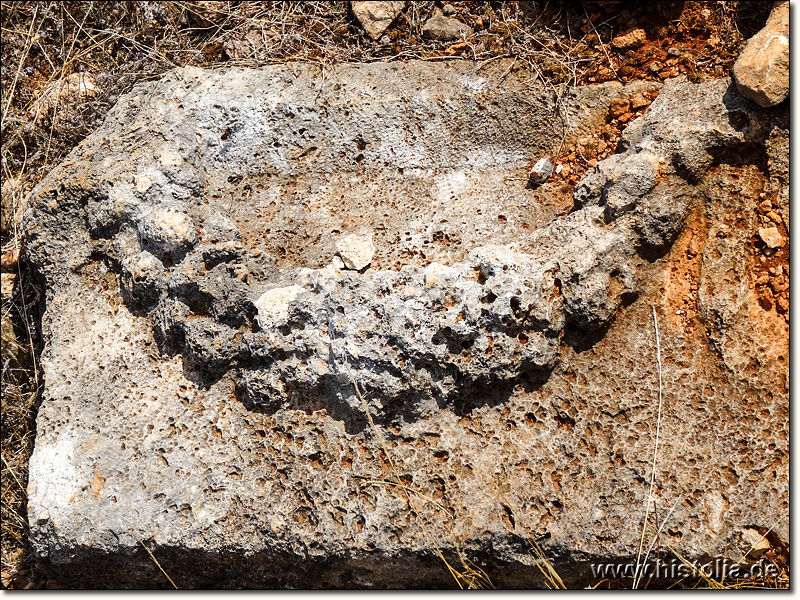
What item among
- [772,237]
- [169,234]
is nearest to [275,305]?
[169,234]

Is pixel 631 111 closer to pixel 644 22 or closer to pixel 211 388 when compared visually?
pixel 644 22

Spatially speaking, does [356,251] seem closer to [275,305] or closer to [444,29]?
[275,305]

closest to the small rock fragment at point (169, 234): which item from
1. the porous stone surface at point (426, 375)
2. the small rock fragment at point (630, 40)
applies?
the porous stone surface at point (426, 375)

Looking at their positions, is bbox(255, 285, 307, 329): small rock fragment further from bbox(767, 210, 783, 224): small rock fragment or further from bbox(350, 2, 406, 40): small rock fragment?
bbox(767, 210, 783, 224): small rock fragment

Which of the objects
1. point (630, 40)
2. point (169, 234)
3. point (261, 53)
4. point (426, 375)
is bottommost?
point (426, 375)

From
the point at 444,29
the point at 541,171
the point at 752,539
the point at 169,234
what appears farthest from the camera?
the point at 444,29

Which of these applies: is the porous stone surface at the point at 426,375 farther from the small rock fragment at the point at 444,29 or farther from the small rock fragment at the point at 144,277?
the small rock fragment at the point at 444,29

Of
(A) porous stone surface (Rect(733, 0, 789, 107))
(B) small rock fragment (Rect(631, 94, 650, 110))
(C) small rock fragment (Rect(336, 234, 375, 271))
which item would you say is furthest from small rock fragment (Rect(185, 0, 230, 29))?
(A) porous stone surface (Rect(733, 0, 789, 107))
